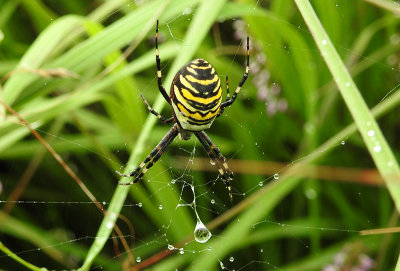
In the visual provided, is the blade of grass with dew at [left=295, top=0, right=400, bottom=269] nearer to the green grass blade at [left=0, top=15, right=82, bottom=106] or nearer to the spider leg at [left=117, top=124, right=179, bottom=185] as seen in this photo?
the spider leg at [left=117, top=124, right=179, bottom=185]

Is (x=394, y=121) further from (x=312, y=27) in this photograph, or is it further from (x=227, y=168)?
(x=312, y=27)

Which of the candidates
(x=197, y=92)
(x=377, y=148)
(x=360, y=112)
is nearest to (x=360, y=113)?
(x=360, y=112)

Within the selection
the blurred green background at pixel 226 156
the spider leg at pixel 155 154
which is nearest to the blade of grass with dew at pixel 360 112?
the blurred green background at pixel 226 156

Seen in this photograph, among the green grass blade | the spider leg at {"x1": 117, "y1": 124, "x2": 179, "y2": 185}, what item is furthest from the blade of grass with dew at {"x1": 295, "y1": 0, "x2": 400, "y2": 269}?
the green grass blade

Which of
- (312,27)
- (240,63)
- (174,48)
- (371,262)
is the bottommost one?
(371,262)

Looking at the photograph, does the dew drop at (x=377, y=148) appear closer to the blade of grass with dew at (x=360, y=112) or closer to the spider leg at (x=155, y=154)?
the blade of grass with dew at (x=360, y=112)

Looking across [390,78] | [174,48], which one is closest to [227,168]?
[174,48]
